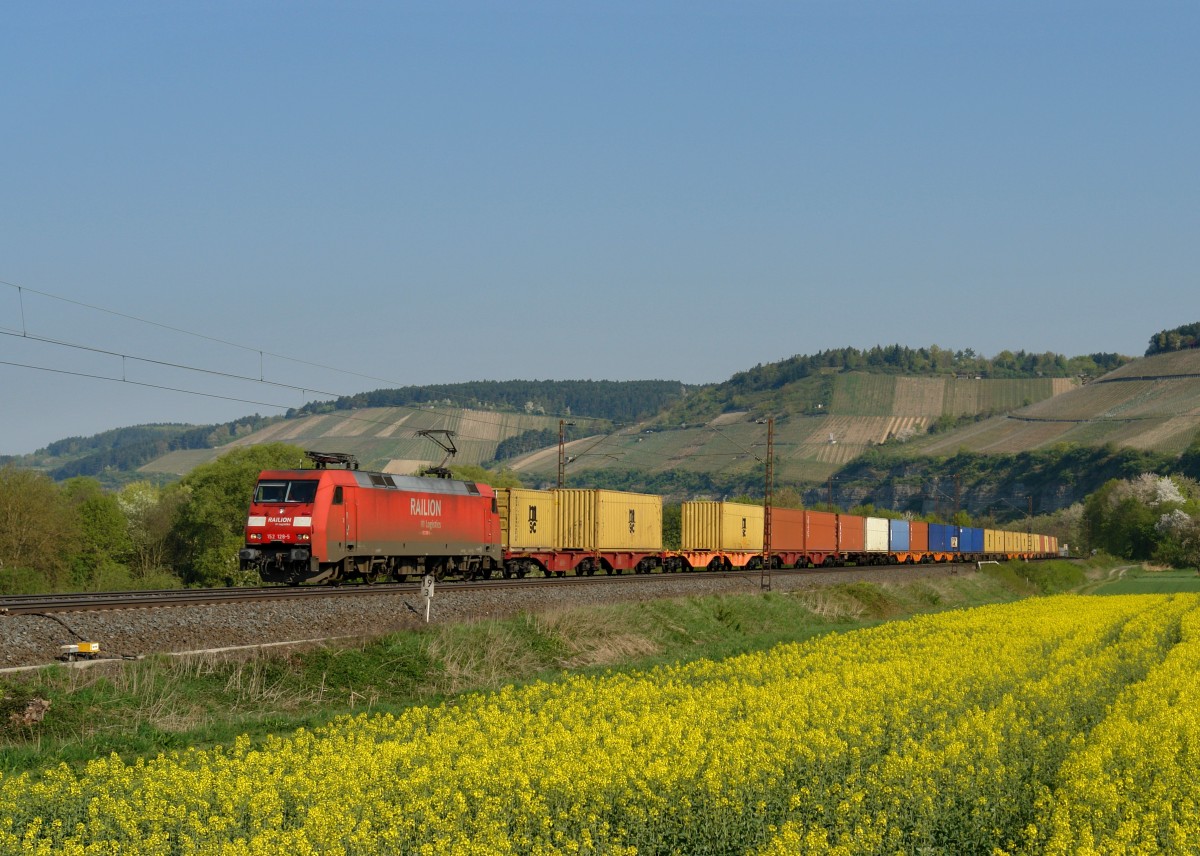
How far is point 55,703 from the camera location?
22.0 metres

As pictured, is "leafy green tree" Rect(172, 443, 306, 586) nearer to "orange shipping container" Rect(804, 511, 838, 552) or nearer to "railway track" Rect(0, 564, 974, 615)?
"orange shipping container" Rect(804, 511, 838, 552)

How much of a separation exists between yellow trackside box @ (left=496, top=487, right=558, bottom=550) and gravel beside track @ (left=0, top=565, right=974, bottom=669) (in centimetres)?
786

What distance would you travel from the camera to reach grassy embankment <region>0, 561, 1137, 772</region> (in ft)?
70.2

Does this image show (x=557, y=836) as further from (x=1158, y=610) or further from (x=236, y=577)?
(x=236, y=577)

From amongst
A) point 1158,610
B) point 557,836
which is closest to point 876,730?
point 557,836

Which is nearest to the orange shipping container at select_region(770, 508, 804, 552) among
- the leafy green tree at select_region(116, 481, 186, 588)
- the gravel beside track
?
the gravel beside track

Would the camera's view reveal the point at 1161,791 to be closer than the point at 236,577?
Yes

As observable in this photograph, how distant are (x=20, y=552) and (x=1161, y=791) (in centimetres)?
7199

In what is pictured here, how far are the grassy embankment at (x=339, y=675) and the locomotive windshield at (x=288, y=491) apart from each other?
25.8ft

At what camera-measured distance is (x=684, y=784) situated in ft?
45.4

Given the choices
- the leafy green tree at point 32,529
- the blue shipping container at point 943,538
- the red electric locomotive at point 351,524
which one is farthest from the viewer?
the blue shipping container at point 943,538

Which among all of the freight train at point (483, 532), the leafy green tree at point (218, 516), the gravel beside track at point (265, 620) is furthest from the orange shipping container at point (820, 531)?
the gravel beside track at point (265, 620)

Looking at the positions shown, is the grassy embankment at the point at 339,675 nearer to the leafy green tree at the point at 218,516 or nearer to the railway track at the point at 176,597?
the railway track at the point at 176,597

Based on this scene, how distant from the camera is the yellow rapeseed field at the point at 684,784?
12.3 meters
